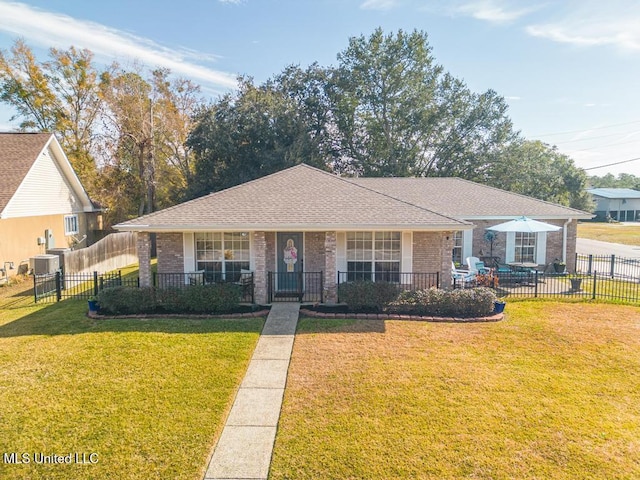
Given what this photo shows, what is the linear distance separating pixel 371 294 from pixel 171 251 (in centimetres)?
685

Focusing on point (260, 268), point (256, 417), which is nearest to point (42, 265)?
point (260, 268)

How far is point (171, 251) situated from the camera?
13.1 meters

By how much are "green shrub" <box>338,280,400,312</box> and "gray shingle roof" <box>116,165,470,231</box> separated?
1.78m

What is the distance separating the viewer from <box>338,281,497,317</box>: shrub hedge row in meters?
11.4

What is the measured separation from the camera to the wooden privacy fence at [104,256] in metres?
18.7

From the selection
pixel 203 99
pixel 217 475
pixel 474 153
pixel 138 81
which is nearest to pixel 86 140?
pixel 138 81

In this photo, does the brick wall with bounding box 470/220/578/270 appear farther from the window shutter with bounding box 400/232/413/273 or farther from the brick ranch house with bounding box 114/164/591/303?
the window shutter with bounding box 400/232/413/273

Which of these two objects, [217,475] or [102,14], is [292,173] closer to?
[102,14]

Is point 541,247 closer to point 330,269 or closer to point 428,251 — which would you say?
point 428,251

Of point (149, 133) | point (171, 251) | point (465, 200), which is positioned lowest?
point (171, 251)

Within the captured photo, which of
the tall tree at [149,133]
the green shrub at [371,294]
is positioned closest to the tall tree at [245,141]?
the tall tree at [149,133]

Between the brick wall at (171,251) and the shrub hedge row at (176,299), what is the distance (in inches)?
59.5

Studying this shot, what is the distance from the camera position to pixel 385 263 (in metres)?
13.2

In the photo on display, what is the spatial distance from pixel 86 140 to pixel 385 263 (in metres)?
32.9
